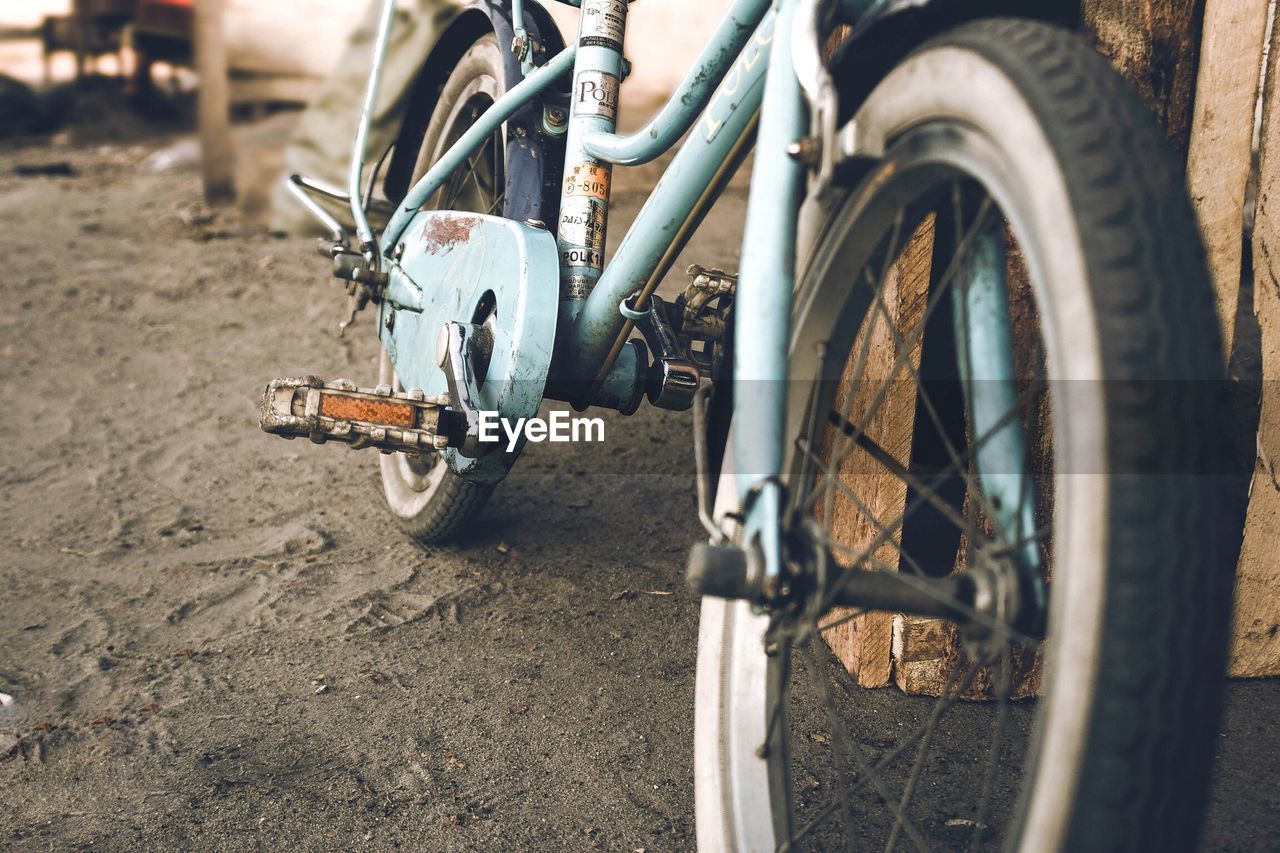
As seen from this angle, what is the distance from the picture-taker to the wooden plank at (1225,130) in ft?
5.00

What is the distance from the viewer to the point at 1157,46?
1.54 metres

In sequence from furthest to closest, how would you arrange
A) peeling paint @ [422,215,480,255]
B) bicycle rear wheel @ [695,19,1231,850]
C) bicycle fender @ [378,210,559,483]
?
peeling paint @ [422,215,480,255] < bicycle fender @ [378,210,559,483] < bicycle rear wheel @ [695,19,1231,850]

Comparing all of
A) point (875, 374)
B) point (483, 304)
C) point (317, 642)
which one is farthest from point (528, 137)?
point (317, 642)

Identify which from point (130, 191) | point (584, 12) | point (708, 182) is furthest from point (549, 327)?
point (130, 191)

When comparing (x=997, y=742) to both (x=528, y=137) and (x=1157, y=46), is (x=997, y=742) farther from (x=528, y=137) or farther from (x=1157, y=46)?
(x=528, y=137)

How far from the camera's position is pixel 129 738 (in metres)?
1.55

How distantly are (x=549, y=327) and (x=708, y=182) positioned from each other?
0.34 metres

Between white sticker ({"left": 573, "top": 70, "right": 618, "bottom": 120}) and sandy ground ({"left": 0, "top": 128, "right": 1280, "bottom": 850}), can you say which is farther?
white sticker ({"left": 573, "top": 70, "right": 618, "bottom": 120})

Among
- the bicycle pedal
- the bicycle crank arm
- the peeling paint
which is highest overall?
the peeling paint

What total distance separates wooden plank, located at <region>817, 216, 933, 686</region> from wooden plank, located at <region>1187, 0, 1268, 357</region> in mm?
412

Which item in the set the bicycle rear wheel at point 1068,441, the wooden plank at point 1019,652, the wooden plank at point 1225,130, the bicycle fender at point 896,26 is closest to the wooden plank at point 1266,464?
the wooden plank at point 1225,130

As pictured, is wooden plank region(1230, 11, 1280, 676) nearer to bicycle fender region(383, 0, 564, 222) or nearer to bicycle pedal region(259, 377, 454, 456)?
bicycle fender region(383, 0, 564, 222)

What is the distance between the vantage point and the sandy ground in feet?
4.66

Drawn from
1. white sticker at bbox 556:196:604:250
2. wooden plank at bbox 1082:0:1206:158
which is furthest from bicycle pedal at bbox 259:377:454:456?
wooden plank at bbox 1082:0:1206:158
